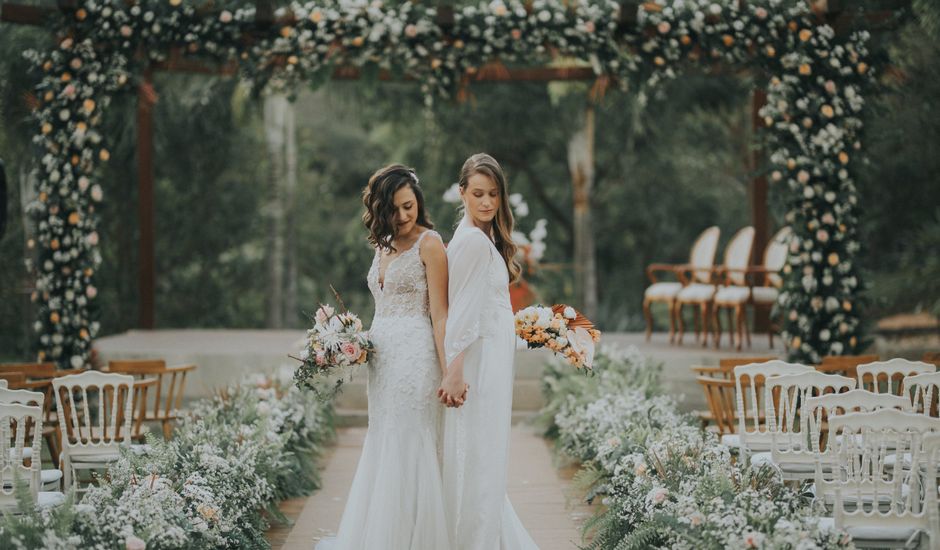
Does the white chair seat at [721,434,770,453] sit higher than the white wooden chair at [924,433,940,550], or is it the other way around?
the white wooden chair at [924,433,940,550]

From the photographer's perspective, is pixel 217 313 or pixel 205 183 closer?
pixel 205 183

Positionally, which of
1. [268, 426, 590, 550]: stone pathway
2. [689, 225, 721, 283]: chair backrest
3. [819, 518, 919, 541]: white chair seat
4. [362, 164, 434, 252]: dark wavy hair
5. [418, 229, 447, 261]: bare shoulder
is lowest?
[268, 426, 590, 550]: stone pathway

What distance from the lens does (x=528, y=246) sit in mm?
11422

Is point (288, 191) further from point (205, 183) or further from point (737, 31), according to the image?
point (737, 31)

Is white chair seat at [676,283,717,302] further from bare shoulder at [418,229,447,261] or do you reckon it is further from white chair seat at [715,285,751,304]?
bare shoulder at [418,229,447,261]

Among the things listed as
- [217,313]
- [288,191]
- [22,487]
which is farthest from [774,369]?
[217,313]

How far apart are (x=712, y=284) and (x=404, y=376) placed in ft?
22.7

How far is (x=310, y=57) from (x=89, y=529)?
5823 mm

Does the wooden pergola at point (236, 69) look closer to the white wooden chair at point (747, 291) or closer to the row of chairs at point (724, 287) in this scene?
the row of chairs at point (724, 287)

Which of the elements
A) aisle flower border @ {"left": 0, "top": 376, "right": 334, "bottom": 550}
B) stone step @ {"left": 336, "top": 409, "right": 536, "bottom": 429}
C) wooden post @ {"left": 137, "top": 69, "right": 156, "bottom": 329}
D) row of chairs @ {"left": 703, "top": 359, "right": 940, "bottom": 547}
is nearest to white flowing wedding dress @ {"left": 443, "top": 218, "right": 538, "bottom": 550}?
aisle flower border @ {"left": 0, "top": 376, "right": 334, "bottom": 550}

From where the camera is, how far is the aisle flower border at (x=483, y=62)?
9039 millimetres

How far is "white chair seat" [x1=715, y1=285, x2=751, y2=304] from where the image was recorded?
10484mm

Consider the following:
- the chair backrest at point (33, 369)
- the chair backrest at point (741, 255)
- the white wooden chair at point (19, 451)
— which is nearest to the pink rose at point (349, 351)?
the white wooden chair at point (19, 451)

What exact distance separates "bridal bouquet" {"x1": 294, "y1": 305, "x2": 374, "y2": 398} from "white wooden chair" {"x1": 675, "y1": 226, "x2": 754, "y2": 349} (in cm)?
655
